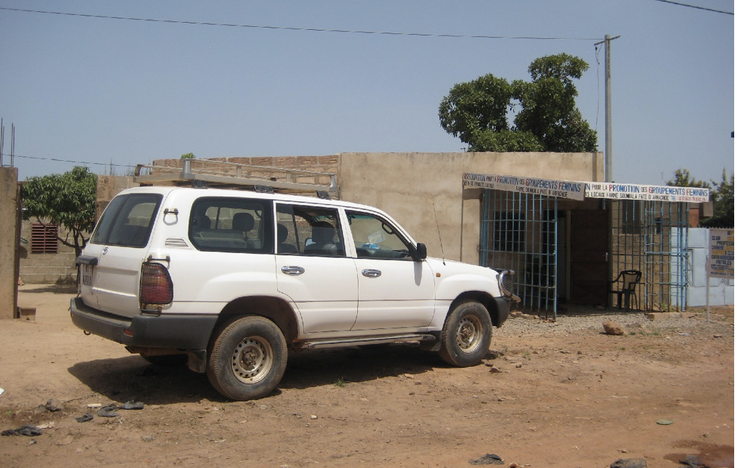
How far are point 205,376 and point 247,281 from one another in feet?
5.03

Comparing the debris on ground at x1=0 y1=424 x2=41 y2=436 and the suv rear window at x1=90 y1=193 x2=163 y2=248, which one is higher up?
the suv rear window at x1=90 y1=193 x2=163 y2=248

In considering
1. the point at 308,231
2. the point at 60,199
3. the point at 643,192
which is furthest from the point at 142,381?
the point at 60,199

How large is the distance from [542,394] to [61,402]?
14.9 ft

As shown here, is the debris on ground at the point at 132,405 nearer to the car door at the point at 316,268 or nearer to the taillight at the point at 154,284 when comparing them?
the taillight at the point at 154,284

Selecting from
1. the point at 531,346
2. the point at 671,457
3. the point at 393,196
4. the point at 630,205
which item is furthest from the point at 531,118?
A: the point at 671,457

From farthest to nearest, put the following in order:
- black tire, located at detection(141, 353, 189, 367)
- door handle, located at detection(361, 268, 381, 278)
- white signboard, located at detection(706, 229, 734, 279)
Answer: white signboard, located at detection(706, 229, 734, 279)
black tire, located at detection(141, 353, 189, 367)
door handle, located at detection(361, 268, 381, 278)

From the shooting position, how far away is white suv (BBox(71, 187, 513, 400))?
5.42m

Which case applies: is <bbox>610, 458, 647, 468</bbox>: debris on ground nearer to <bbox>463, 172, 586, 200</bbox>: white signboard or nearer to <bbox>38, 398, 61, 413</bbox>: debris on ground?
<bbox>38, 398, 61, 413</bbox>: debris on ground

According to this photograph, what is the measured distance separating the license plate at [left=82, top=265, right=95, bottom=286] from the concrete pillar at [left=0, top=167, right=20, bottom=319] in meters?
4.45

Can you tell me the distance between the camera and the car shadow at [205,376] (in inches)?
240

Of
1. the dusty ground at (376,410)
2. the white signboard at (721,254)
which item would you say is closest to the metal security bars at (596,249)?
the white signboard at (721,254)

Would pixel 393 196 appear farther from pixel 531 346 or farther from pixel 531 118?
pixel 531 118

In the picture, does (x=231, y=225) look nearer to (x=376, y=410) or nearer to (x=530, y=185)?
(x=376, y=410)

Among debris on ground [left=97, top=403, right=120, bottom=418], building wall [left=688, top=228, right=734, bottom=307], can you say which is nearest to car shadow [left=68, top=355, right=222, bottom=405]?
debris on ground [left=97, top=403, right=120, bottom=418]
